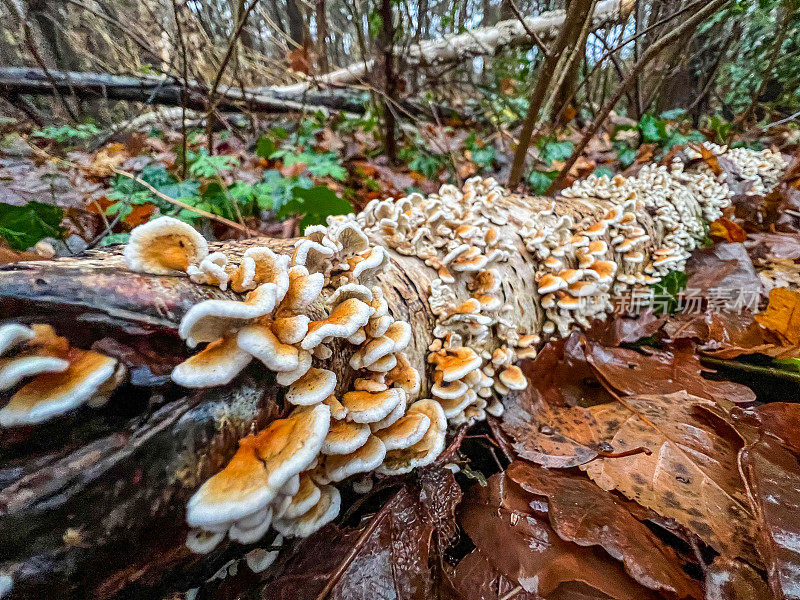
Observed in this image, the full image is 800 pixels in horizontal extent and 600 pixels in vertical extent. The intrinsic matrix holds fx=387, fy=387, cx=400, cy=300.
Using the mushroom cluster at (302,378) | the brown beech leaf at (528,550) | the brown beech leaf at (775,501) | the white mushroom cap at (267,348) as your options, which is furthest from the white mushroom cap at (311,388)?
the brown beech leaf at (775,501)

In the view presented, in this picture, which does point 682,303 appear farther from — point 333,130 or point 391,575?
point 333,130

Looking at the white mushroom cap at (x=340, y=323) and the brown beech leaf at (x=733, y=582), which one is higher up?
the white mushroom cap at (x=340, y=323)

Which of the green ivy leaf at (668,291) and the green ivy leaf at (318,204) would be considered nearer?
the green ivy leaf at (318,204)

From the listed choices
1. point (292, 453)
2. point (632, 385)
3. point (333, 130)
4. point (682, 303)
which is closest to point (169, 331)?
point (292, 453)

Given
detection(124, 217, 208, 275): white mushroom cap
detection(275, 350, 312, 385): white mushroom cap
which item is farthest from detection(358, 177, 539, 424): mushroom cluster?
detection(124, 217, 208, 275): white mushroom cap

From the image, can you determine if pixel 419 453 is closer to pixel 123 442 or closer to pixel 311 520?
pixel 311 520

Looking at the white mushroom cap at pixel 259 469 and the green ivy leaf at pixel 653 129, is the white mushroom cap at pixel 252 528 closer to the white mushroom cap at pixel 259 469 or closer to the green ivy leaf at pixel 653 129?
the white mushroom cap at pixel 259 469

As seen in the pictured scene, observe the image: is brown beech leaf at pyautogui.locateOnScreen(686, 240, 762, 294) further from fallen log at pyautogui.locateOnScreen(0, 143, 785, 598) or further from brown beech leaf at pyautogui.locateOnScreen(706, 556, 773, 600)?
fallen log at pyautogui.locateOnScreen(0, 143, 785, 598)
